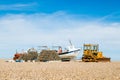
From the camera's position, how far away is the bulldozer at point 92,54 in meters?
49.8

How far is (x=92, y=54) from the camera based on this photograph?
5006cm

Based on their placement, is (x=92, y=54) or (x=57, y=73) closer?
(x=57, y=73)

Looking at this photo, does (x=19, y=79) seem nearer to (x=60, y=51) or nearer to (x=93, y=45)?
(x=93, y=45)

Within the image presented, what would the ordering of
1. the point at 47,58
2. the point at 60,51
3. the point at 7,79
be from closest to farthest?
the point at 7,79 → the point at 47,58 → the point at 60,51

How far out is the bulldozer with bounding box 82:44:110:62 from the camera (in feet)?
164

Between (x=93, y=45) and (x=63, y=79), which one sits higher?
(x=93, y=45)

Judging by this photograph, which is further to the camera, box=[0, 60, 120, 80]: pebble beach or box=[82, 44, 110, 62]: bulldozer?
box=[82, 44, 110, 62]: bulldozer

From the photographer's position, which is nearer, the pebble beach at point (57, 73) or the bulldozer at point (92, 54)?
the pebble beach at point (57, 73)

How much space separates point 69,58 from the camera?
64750 millimetres

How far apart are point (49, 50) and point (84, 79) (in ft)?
133

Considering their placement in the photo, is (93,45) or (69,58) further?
(69,58)

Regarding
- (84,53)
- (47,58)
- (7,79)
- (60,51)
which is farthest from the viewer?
(60,51)

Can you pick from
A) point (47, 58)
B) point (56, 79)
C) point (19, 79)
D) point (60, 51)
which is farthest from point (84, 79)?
point (60, 51)

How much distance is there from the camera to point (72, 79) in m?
16.8
